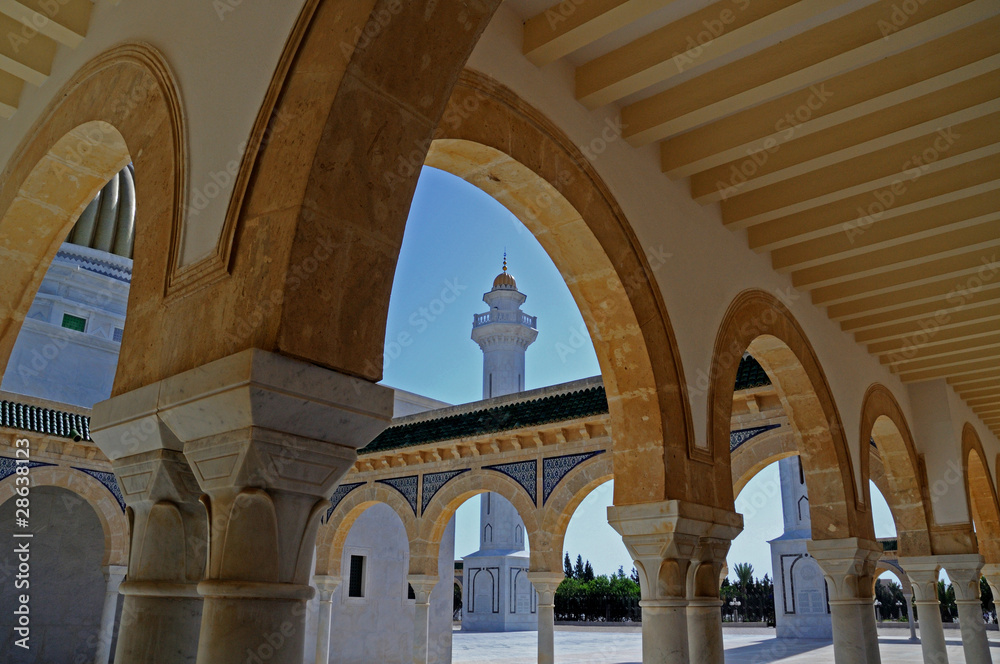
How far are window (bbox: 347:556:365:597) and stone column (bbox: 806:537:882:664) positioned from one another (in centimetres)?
1101

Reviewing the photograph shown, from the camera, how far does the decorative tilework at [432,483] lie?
1267cm

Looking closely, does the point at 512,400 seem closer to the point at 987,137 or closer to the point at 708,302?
the point at 708,302

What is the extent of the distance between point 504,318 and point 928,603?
1793cm

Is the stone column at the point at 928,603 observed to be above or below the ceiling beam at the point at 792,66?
below

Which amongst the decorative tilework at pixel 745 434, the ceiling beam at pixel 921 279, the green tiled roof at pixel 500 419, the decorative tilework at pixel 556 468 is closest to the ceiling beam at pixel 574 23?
the ceiling beam at pixel 921 279

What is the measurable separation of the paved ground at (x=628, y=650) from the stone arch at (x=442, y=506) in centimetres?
239

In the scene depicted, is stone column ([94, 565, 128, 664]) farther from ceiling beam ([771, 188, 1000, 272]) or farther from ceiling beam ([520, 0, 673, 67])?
ceiling beam ([520, 0, 673, 67])

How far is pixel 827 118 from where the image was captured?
12.5 ft

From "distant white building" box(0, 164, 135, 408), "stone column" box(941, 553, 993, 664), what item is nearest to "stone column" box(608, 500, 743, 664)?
"stone column" box(941, 553, 993, 664)

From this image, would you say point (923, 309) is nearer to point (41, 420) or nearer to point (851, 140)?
point (851, 140)

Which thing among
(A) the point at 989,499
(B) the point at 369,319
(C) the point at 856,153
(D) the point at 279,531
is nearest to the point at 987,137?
(C) the point at 856,153

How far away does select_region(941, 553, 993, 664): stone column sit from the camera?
7.37 meters

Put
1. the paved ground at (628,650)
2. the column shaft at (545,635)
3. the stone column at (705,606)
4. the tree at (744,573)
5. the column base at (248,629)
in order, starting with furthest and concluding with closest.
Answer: the tree at (744,573) → the paved ground at (628,650) → the column shaft at (545,635) → the stone column at (705,606) → the column base at (248,629)

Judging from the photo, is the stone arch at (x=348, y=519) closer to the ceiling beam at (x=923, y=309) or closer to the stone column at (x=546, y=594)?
the stone column at (x=546, y=594)
